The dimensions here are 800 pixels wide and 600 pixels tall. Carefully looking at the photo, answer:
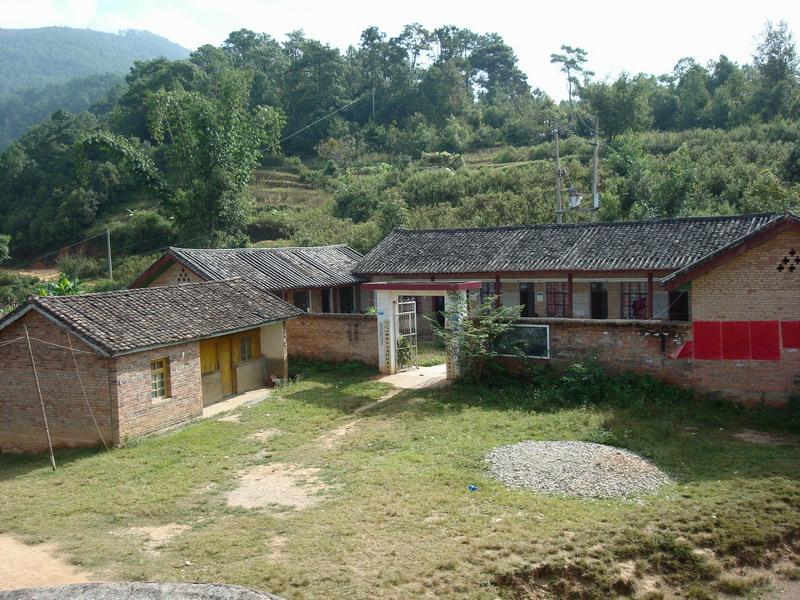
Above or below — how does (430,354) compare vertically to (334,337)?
below

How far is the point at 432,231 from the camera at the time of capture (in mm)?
27516

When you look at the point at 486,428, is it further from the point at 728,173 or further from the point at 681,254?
the point at 728,173

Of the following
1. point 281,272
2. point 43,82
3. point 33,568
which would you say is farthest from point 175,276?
point 43,82

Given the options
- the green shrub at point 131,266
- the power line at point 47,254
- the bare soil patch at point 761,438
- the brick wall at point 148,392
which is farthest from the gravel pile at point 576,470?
the power line at point 47,254

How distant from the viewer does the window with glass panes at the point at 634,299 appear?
2233cm

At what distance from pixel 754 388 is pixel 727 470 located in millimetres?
4382

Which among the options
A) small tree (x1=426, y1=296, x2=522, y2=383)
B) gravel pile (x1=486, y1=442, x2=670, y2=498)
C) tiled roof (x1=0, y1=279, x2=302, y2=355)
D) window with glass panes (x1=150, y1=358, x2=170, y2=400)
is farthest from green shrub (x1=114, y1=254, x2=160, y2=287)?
gravel pile (x1=486, y1=442, x2=670, y2=498)

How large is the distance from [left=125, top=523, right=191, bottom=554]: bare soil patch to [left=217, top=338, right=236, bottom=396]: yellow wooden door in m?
8.68

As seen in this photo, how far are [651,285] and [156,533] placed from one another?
54.2 ft

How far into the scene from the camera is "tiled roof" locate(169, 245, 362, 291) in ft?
77.2

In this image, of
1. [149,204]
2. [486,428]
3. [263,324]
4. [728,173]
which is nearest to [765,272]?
[486,428]

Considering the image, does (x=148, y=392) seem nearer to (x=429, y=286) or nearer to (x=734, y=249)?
(x=429, y=286)

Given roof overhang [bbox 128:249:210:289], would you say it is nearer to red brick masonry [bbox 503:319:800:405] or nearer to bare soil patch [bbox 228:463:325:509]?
red brick masonry [bbox 503:319:800:405]

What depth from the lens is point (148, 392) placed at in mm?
15062
